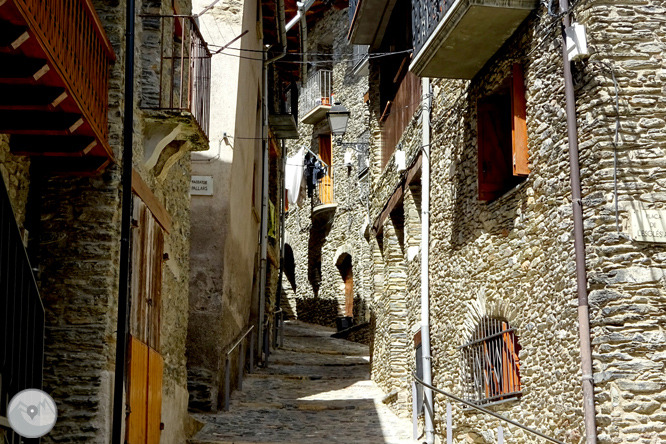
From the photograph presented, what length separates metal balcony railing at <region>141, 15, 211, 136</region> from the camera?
8.41 metres

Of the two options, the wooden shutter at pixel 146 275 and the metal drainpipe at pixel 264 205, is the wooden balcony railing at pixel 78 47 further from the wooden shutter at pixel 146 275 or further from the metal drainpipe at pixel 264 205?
the metal drainpipe at pixel 264 205

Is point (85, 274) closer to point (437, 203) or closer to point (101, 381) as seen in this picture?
point (101, 381)

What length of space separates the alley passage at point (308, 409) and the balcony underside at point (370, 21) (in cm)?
565

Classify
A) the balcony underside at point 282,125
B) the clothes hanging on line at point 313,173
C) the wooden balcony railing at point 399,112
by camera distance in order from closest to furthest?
the wooden balcony railing at point 399,112, the balcony underside at point 282,125, the clothes hanging on line at point 313,173

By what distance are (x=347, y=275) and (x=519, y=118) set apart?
16203 mm

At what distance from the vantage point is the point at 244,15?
13.9 m

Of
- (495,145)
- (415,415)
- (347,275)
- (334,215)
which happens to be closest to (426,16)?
(495,145)

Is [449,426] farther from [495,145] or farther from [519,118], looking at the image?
[519,118]

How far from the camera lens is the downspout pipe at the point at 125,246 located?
6.93 m

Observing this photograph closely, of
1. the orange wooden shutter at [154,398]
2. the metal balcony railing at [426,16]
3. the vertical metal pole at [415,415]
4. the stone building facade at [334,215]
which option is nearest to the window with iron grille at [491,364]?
the vertical metal pole at [415,415]

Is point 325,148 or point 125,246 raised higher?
point 325,148

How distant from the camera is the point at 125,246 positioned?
718cm

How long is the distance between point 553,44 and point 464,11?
991 millimetres

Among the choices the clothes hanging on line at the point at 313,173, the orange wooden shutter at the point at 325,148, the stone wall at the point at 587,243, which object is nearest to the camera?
the stone wall at the point at 587,243
